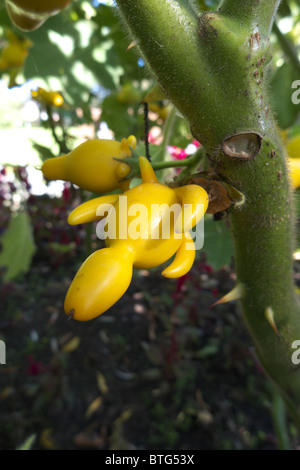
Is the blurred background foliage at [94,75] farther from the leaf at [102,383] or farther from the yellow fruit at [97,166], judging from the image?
the leaf at [102,383]

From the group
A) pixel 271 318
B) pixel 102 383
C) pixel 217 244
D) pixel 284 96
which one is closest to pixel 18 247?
pixel 102 383

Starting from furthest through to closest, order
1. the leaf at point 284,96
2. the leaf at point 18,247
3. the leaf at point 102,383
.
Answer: the leaf at point 102,383 < the leaf at point 18,247 < the leaf at point 284,96

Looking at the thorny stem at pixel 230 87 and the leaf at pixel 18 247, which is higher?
the thorny stem at pixel 230 87

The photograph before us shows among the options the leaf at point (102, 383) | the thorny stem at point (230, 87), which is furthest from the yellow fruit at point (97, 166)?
the leaf at point (102, 383)

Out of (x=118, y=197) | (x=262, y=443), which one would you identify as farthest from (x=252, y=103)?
(x=262, y=443)

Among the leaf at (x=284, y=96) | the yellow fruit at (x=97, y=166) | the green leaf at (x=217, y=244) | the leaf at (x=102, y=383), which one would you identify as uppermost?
the leaf at (x=284, y=96)

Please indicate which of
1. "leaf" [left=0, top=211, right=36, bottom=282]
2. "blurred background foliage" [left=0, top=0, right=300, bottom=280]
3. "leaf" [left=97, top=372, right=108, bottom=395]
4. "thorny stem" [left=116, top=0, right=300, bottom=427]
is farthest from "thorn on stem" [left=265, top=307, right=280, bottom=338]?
"leaf" [left=97, top=372, right=108, bottom=395]

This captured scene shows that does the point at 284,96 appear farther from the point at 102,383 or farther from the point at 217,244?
the point at 102,383
